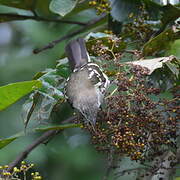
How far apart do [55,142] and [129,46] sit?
0.99 meters

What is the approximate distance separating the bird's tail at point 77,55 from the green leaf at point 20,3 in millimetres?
668

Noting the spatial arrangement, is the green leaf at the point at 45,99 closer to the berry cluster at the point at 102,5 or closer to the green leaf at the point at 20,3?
the berry cluster at the point at 102,5

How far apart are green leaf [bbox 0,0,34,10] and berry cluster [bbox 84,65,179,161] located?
123 cm

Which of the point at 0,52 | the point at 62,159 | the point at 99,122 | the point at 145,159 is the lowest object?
the point at 62,159

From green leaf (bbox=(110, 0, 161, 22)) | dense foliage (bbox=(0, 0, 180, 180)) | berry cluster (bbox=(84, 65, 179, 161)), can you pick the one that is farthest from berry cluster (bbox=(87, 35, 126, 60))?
berry cluster (bbox=(84, 65, 179, 161))

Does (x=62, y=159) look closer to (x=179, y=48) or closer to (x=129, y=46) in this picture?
(x=129, y=46)

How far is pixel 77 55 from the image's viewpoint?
3115mm

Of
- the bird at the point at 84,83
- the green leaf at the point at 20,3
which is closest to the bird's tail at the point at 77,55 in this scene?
the bird at the point at 84,83

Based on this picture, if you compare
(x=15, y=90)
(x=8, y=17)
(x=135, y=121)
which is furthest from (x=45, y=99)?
(x=8, y=17)

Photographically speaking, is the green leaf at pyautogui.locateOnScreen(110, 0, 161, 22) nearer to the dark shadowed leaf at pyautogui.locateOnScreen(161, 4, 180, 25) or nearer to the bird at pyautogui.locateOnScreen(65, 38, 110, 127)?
the dark shadowed leaf at pyautogui.locateOnScreen(161, 4, 180, 25)

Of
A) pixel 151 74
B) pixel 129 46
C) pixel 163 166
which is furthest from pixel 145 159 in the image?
pixel 129 46

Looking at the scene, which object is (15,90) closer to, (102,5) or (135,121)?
(135,121)

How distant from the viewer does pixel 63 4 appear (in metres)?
3.26

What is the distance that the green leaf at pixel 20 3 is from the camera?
373 cm
